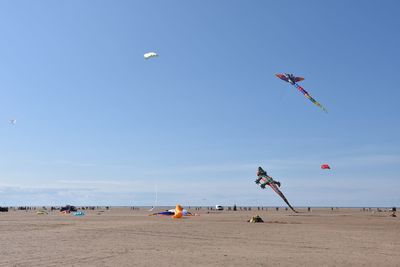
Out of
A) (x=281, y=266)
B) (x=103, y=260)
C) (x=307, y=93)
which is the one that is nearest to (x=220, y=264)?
(x=281, y=266)

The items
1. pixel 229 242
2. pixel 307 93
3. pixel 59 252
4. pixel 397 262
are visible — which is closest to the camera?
pixel 397 262

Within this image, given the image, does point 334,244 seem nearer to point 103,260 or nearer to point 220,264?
point 220,264

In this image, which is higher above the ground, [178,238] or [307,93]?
[307,93]

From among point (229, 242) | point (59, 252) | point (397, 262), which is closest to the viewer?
point (397, 262)

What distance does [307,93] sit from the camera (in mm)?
34562

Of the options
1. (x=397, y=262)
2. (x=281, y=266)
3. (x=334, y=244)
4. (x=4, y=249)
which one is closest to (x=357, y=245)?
(x=334, y=244)

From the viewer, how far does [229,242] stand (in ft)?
65.5

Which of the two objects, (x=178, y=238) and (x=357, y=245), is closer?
(x=357, y=245)

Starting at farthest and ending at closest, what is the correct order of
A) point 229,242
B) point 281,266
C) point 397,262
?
point 229,242 < point 397,262 < point 281,266

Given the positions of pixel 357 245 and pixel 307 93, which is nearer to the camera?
pixel 357 245

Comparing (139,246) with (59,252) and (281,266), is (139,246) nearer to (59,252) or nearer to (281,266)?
(59,252)

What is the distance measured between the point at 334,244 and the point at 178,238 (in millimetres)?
7226

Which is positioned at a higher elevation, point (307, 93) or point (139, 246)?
point (307, 93)

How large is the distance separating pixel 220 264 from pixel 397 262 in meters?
5.52
